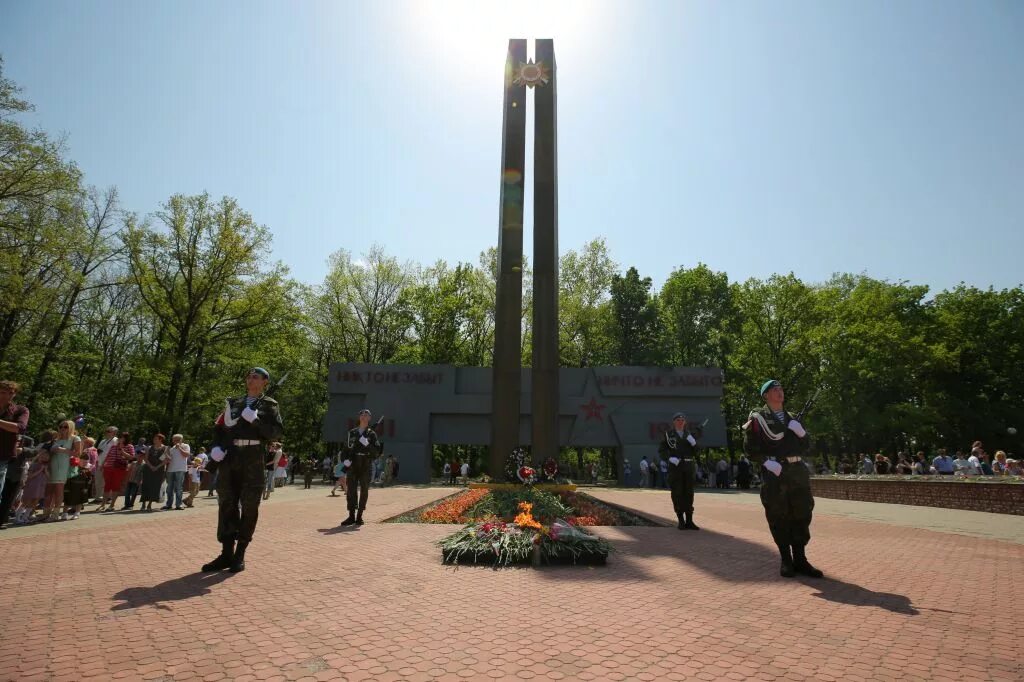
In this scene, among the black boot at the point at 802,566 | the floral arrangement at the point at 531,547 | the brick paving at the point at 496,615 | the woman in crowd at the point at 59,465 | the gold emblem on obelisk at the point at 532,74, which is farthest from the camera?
the gold emblem on obelisk at the point at 532,74

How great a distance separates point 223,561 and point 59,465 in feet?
25.9

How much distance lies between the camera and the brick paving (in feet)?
11.2

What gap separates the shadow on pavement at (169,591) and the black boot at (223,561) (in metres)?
0.15

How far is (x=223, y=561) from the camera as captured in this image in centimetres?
614

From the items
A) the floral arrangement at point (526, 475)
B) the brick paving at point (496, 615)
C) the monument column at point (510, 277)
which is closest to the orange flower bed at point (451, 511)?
the floral arrangement at point (526, 475)

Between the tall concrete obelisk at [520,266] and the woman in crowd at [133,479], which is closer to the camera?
the woman in crowd at [133,479]

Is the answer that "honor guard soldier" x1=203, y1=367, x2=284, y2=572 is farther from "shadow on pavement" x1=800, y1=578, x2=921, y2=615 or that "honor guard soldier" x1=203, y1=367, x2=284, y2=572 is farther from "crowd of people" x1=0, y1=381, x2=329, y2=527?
"shadow on pavement" x1=800, y1=578, x2=921, y2=615

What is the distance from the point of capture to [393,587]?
539cm

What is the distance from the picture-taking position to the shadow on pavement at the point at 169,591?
472 cm

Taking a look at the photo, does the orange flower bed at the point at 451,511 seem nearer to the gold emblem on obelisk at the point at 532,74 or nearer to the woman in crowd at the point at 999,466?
the gold emblem on obelisk at the point at 532,74

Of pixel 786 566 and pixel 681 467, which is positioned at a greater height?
pixel 681 467

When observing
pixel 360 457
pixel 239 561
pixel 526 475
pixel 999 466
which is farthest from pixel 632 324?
pixel 239 561

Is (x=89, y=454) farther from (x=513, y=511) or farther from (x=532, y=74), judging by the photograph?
(x=532, y=74)

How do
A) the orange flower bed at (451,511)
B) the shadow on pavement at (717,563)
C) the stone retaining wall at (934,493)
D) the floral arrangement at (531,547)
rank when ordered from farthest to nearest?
1. the stone retaining wall at (934,493)
2. the orange flower bed at (451,511)
3. the floral arrangement at (531,547)
4. the shadow on pavement at (717,563)
